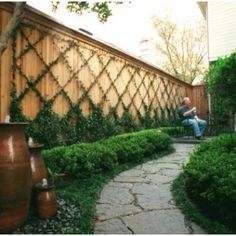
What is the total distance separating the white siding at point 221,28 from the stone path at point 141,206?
8808 mm

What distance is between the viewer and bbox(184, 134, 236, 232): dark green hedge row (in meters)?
2.82

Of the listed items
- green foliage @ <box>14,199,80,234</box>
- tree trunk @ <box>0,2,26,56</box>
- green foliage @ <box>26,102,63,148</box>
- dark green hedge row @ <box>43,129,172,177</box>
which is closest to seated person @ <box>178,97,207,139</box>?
dark green hedge row @ <box>43,129,172,177</box>

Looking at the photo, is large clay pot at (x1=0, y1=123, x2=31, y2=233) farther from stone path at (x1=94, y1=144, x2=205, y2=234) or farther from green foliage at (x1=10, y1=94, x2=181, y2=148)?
green foliage at (x1=10, y1=94, x2=181, y2=148)

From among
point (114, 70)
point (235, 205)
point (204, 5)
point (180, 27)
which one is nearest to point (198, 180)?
point (235, 205)

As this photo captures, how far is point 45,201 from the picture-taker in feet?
10.1

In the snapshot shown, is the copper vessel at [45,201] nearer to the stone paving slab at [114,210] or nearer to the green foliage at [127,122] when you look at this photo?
the stone paving slab at [114,210]

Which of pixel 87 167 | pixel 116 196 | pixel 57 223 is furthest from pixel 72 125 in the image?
pixel 57 223

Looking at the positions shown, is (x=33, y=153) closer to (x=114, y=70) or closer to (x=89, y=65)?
(x=89, y=65)

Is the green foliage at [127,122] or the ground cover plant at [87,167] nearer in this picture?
the ground cover plant at [87,167]

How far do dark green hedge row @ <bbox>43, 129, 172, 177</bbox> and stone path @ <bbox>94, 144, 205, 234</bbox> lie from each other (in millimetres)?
366

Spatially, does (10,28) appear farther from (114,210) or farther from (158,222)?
(158,222)

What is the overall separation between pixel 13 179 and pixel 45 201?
49cm

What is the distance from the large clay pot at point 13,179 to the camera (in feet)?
8.90

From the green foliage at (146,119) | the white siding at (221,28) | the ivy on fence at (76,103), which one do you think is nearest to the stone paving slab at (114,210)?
the ivy on fence at (76,103)
